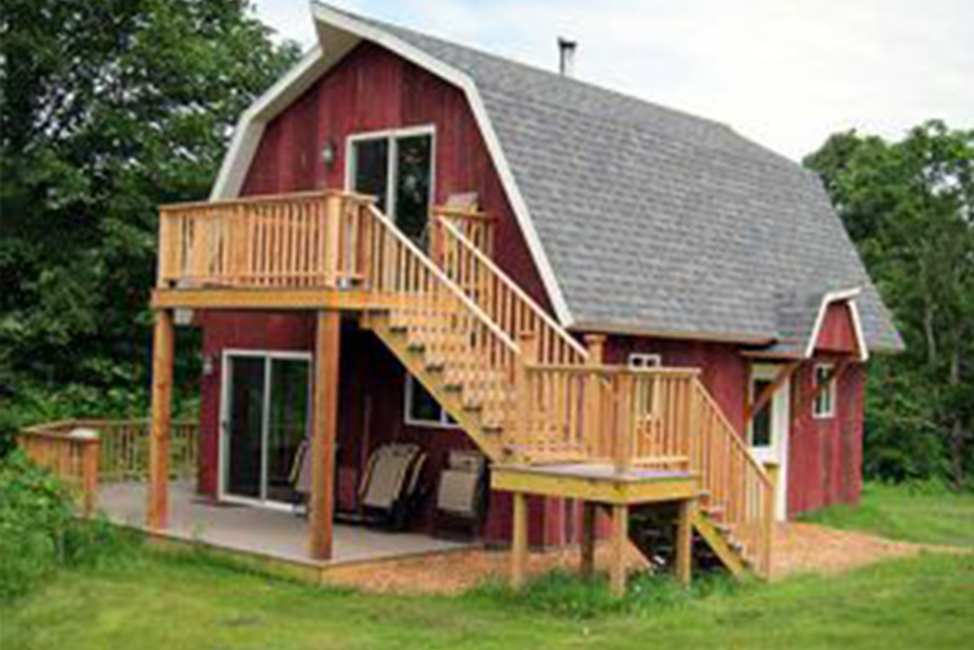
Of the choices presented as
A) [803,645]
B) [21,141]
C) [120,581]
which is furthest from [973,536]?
[21,141]

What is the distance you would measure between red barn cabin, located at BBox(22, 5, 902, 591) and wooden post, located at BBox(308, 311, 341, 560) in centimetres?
2

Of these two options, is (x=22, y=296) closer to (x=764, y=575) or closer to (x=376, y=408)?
(x=376, y=408)

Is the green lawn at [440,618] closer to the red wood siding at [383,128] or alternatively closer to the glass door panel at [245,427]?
the red wood siding at [383,128]

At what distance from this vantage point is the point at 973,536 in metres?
18.8

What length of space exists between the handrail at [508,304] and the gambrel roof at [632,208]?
0.48 m

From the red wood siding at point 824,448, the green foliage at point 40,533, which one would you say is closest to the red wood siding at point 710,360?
the red wood siding at point 824,448

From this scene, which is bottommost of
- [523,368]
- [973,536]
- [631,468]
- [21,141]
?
[973,536]

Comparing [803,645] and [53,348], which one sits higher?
[53,348]

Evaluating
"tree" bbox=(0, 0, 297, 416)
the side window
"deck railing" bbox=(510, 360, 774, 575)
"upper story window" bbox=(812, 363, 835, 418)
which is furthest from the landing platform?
"tree" bbox=(0, 0, 297, 416)

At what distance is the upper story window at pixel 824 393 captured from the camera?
20266 millimetres

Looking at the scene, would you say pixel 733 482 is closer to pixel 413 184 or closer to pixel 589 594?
pixel 589 594

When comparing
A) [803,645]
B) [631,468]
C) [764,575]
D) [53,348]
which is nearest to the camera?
[803,645]

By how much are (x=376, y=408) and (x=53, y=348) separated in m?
11.0

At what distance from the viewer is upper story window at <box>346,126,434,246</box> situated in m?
16.9
